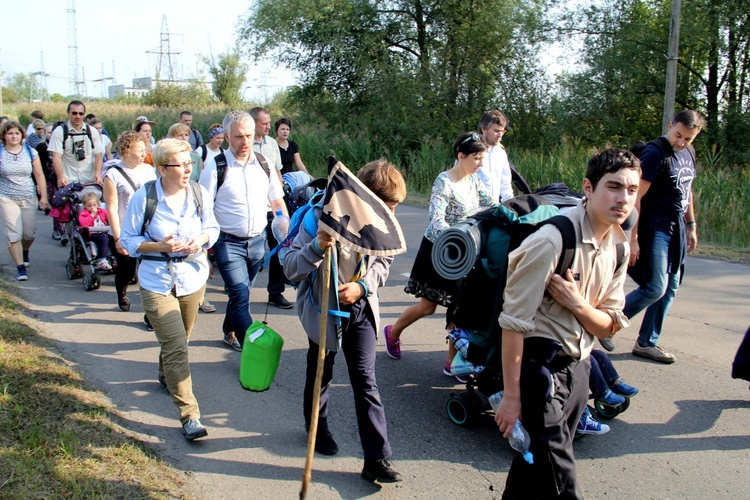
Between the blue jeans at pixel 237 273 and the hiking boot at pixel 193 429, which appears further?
the blue jeans at pixel 237 273

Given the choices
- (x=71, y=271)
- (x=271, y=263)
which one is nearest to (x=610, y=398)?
(x=271, y=263)

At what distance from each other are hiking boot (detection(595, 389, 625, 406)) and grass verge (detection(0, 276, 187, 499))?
8.87ft

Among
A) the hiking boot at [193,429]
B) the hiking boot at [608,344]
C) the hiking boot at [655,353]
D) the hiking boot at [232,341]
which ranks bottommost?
the hiking boot at [193,429]

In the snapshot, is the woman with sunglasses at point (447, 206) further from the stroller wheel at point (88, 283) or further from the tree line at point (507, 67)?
the tree line at point (507, 67)

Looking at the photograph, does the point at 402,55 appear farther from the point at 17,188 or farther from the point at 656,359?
the point at 656,359

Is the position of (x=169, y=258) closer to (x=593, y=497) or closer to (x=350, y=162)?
(x=593, y=497)

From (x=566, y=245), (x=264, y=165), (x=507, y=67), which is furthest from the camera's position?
(x=507, y=67)

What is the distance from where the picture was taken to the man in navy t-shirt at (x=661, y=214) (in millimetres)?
5172

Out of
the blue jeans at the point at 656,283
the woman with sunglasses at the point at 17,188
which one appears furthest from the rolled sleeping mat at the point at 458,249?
the woman with sunglasses at the point at 17,188

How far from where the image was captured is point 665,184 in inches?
207

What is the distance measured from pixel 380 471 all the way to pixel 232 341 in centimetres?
275

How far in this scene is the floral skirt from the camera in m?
4.64

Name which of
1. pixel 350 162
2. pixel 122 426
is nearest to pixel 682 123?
pixel 122 426

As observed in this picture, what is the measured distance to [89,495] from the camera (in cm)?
330
